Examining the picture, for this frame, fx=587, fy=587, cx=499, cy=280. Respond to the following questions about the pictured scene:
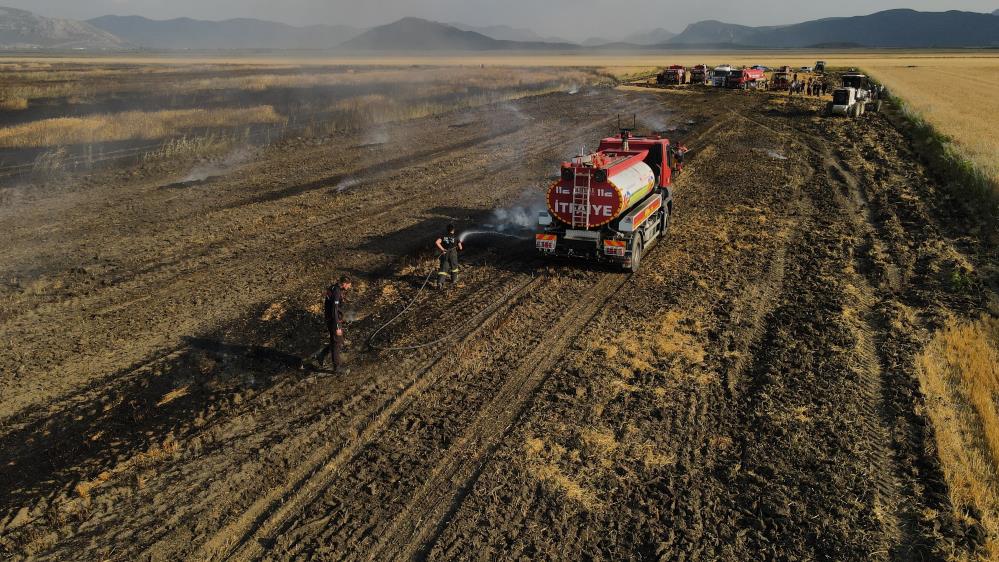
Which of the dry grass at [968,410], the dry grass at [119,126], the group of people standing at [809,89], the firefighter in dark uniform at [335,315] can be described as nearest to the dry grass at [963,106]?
the group of people standing at [809,89]

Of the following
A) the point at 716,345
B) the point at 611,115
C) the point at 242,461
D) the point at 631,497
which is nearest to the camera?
the point at 631,497

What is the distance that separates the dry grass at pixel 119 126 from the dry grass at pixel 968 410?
120 ft

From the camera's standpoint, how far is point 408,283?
13914 mm

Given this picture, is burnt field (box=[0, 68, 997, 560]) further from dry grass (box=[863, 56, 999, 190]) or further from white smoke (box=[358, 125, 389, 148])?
white smoke (box=[358, 125, 389, 148])

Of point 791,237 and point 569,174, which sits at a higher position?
point 569,174

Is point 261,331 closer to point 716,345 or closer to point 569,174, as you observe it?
point 569,174

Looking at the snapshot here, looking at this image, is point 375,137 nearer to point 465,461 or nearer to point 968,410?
point 465,461

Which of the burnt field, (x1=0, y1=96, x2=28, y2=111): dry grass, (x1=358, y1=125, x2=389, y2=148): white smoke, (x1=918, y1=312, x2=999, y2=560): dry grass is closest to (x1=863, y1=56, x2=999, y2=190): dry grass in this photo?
the burnt field

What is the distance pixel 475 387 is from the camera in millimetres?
9656

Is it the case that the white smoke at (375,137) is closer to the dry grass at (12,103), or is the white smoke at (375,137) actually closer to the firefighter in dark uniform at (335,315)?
the firefighter in dark uniform at (335,315)

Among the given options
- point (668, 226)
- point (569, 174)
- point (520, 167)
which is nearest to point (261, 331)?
point (569, 174)

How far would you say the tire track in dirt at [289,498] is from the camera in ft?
21.5

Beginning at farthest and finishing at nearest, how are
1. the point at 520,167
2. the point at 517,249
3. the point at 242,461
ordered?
the point at 520,167 < the point at 517,249 < the point at 242,461

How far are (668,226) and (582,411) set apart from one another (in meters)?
9.92
